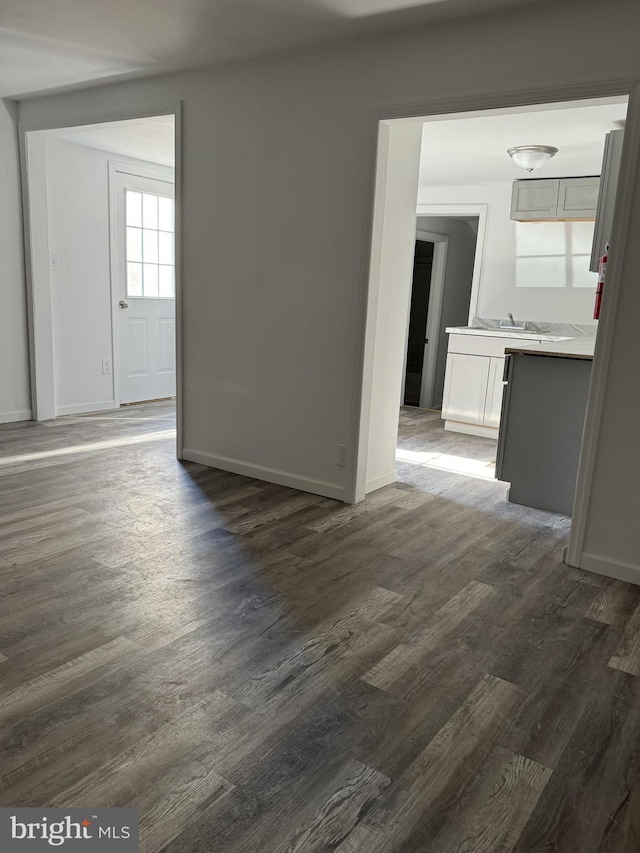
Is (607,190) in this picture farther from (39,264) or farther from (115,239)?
(115,239)

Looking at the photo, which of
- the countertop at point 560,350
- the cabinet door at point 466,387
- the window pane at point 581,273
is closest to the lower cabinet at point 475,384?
the cabinet door at point 466,387

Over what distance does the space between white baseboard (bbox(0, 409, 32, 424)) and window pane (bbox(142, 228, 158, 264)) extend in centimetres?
196

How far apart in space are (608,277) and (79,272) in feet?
14.6

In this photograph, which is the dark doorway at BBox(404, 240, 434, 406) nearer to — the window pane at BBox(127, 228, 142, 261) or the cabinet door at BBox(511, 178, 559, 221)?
the cabinet door at BBox(511, 178, 559, 221)

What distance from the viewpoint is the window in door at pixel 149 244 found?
20.1 feet

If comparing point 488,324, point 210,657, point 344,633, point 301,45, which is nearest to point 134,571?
point 210,657

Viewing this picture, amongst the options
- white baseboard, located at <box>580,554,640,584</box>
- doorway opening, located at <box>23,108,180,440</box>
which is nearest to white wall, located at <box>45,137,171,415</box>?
doorway opening, located at <box>23,108,180,440</box>

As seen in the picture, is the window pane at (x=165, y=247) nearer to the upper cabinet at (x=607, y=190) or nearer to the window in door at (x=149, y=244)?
the window in door at (x=149, y=244)

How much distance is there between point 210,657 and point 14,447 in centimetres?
306

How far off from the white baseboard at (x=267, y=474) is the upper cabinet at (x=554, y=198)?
3.50m

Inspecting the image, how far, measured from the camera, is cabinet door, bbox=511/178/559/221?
5.62 m

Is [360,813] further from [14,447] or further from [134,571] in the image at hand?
[14,447]

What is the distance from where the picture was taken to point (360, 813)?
4.92ft

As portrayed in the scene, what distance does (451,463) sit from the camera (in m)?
4.70
